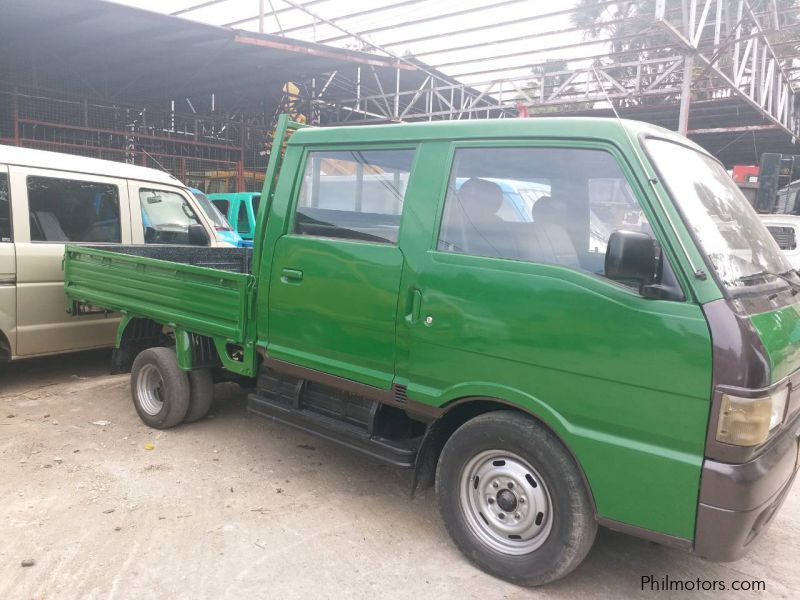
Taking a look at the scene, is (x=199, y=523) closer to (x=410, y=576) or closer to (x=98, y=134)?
(x=410, y=576)

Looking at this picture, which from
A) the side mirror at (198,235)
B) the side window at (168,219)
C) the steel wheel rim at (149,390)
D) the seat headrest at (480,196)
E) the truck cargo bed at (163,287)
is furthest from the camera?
the side window at (168,219)

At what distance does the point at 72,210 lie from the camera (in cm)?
562

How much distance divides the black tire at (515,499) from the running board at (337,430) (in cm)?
26

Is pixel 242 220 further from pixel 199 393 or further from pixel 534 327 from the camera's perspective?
pixel 534 327

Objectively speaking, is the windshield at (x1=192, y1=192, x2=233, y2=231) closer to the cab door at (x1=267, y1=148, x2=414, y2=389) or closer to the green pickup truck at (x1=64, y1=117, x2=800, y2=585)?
the green pickup truck at (x1=64, y1=117, x2=800, y2=585)

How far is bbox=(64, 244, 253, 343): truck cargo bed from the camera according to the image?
154 inches

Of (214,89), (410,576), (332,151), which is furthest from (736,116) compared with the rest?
(410,576)

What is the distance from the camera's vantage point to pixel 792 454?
8.53 ft

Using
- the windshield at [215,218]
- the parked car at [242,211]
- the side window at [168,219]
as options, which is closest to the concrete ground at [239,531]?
the side window at [168,219]

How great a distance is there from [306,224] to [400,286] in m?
0.85

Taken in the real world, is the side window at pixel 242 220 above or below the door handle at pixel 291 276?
above

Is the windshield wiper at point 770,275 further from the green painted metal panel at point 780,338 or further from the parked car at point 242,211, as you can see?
the parked car at point 242,211

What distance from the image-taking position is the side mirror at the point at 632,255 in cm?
233

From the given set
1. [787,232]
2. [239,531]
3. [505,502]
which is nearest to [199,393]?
[239,531]
